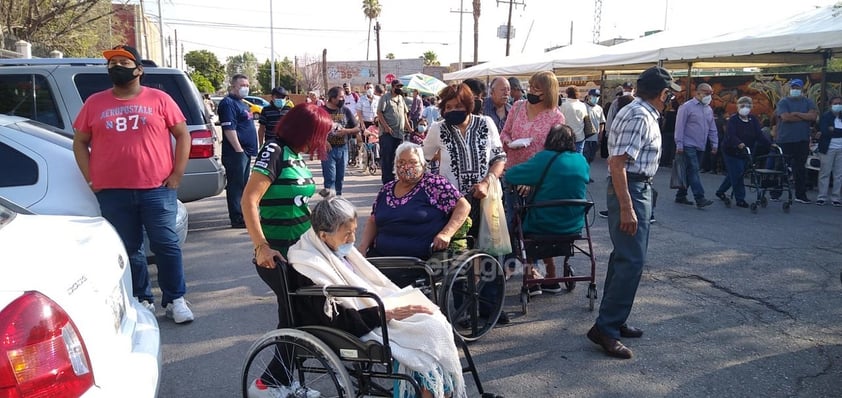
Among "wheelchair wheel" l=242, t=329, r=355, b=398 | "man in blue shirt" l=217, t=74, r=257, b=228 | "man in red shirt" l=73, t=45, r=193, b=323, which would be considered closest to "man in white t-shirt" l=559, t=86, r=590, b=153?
"man in blue shirt" l=217, t=74, r=257, b=228

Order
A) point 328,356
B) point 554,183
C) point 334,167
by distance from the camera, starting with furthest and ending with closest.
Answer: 1. point 334,167
2. point 554,183
3. point 328,356

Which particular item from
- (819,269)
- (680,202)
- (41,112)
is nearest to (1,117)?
(41,112)

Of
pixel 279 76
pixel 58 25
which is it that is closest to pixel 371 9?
pixel 279 76

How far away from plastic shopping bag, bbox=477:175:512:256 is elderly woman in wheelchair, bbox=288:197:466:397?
1373 millimetres

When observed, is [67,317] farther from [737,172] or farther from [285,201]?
[737,172]

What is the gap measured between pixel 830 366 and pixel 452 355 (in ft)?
8.70

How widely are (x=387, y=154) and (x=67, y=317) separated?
24.4ft

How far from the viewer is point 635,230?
3.89 meters

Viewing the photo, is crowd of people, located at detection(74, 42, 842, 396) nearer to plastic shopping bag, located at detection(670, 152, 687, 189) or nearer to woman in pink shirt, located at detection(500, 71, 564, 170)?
woman in pink shirt, located at detection(500, 71, 564, 170)

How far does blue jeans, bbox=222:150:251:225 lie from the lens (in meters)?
7.62

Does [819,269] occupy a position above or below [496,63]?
below

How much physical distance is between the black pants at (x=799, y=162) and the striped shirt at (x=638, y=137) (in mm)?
7243

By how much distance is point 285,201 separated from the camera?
3533 mm

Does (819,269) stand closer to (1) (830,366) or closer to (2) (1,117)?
(1) (830,366)
